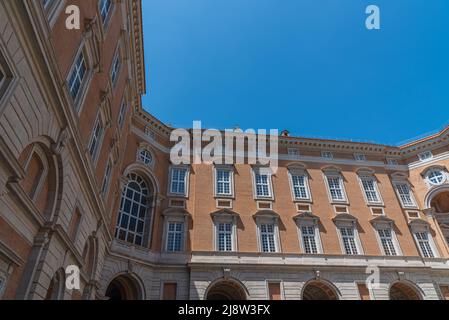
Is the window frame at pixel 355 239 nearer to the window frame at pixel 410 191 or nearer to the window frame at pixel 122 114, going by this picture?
the window frame at pixel 410 191

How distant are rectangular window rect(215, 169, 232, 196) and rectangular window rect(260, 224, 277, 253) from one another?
414 cm

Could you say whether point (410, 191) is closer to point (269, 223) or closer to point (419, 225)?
point (419, 225)

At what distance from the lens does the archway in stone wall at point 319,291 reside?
2212cm

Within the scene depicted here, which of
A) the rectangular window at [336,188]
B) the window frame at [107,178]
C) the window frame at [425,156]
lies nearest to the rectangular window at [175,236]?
the window frame at [107,178]

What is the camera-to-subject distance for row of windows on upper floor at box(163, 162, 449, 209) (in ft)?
84.6

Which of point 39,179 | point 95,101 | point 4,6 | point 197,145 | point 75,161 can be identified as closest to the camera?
point 4,6

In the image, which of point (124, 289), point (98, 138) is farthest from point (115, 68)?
point (124, 289)

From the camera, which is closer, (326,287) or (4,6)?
(4,6)

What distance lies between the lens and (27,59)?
811 cm

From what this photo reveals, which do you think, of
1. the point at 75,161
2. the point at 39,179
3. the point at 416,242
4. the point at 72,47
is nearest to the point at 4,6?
the point at 72,47

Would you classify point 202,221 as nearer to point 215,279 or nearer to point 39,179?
point 215,279

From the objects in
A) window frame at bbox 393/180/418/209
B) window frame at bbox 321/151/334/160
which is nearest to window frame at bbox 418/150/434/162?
window frame at bbox 393/180/418/209

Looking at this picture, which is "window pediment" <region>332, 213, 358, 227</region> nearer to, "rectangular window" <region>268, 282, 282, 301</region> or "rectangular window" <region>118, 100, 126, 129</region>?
"rectangular window" <region>268, 282, 282, 301</region>
